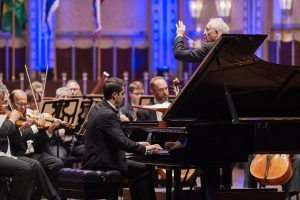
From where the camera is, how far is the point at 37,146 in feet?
28.1

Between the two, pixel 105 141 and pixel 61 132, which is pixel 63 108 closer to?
pixel 61 132

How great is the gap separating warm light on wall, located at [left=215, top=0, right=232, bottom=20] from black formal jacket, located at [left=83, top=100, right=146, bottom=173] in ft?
38.5

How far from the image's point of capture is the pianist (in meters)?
6.58

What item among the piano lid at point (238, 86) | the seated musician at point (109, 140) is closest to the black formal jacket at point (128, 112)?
the seated musician at point (109, 140)

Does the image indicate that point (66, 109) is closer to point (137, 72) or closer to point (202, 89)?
point (202, 89)

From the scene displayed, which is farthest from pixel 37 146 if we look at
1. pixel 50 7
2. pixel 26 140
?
pixel 50 7

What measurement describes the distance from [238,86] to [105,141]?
1.31m

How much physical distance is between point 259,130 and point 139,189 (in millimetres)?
1459

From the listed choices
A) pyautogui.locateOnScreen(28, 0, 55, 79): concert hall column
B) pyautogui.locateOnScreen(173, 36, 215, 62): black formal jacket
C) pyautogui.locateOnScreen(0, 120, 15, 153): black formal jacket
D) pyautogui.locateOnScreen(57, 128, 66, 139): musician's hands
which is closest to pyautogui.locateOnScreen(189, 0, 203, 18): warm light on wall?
pyautogui.locateOnScreen(28, 0, 55, 79): concert hall column

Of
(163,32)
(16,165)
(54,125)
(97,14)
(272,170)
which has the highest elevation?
(97,14)

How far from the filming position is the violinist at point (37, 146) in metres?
7.83

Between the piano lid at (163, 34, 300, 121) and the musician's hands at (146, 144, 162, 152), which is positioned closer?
the piano lid at (163, 34, 300, 121)

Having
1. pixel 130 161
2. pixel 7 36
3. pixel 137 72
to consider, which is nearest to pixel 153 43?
pixel 137 72

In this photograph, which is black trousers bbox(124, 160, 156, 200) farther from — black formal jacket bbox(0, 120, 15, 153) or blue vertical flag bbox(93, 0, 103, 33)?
blue vertical flag bbox(93, 0, 103, 33)
